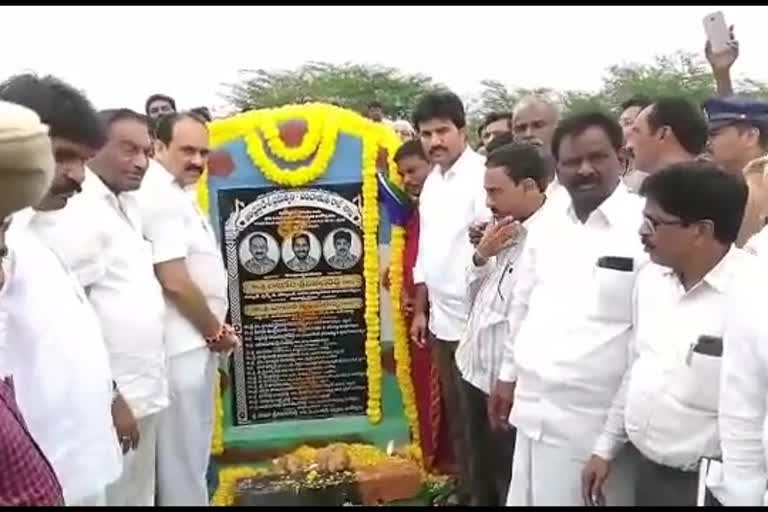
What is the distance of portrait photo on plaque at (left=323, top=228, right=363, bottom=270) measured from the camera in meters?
5.61

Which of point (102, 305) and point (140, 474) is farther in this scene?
point (140, 474)

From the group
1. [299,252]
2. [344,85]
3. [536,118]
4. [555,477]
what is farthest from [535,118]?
[344,85]

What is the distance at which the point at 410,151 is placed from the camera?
18.4 ft

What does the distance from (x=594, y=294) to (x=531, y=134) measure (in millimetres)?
2359

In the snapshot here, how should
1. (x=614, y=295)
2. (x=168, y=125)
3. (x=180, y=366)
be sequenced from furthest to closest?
(x=168, y=125) → (x=180, y=366) → (x=614, y=295)

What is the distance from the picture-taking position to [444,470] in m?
5.57

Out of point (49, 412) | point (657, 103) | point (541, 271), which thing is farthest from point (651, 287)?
point (49, 412)

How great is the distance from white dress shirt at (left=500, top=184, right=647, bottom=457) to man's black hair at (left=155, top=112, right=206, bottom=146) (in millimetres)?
1995

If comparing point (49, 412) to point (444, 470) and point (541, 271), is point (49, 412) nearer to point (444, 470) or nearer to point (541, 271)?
point (541, 271)

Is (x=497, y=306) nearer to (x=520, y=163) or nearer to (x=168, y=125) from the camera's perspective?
(x=520, y=163)

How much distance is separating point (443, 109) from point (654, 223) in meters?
2.56

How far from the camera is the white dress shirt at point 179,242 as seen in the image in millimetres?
4219

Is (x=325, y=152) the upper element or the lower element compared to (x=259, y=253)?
upper

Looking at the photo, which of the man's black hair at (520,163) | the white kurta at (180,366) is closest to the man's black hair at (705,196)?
the man's black hair at (520,163)
